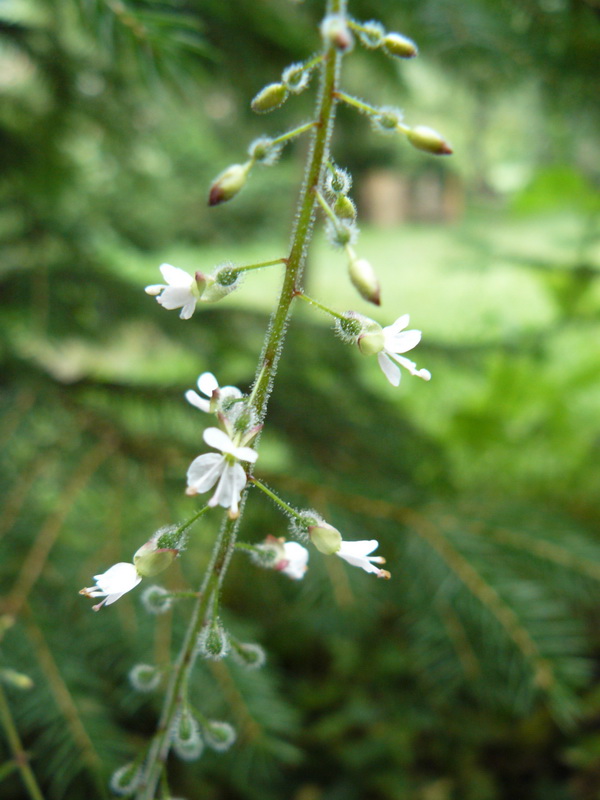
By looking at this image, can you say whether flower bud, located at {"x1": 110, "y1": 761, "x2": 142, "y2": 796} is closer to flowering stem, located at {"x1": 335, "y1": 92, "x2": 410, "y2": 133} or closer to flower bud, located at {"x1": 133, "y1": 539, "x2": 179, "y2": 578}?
flower bud, located at {"x1": 133, "y1": 539, "x2": 179, "y2": 578}

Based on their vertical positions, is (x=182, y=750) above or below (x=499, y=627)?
above

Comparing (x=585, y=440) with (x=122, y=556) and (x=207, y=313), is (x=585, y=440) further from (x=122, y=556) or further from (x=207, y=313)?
(x=122, y=556)

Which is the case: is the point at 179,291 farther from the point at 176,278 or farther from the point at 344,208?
the point at 344,208

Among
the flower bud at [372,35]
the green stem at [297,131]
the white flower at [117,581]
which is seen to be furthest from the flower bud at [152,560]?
the flower bud at [372,35]

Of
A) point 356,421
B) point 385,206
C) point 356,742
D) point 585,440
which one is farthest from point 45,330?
point 385,206

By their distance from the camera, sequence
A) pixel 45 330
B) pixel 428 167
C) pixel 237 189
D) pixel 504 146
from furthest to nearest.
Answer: pixel 428 167 < pixel 504 146 < pixel 45 330 < pixel 237 189

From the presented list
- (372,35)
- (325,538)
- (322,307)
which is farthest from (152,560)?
(372,35)
